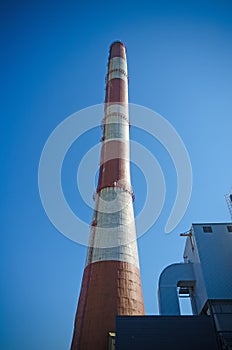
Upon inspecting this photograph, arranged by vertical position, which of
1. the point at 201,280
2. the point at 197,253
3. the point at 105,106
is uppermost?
the point at 105,106

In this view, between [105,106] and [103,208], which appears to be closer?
[103,208]

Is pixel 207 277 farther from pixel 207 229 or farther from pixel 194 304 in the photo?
pixel 194 304

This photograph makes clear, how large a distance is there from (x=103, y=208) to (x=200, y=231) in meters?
5.06

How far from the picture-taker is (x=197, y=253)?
1156 centimetres

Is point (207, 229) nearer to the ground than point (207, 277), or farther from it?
farther from it

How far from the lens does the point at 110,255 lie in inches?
489

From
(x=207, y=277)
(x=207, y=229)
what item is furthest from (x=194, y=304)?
(x=207, y=229)

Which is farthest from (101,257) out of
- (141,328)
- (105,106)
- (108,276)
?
(105,106)

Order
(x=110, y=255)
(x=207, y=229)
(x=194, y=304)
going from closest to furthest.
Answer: (x=207, y=229) < (x=110, y=255) < (x=194, y=304)

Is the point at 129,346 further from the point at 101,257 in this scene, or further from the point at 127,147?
the point at 127,147

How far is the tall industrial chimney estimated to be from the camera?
35.0 feet

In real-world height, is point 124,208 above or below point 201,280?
above

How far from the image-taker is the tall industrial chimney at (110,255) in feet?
35.0

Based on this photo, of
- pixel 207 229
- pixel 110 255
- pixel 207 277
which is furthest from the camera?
pixel 110 255
